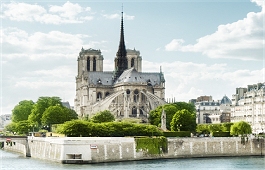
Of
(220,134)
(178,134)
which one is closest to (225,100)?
(220,134)

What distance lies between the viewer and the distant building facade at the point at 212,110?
438 ft

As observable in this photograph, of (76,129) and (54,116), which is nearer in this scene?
(76,129)

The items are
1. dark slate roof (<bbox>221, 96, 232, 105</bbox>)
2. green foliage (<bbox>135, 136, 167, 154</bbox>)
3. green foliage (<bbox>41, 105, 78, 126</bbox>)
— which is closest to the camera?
green foliage (<bbox>135, 136, 167, 154</bbox>)

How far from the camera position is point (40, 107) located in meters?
106

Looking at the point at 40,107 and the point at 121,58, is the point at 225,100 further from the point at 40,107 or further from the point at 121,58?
the point at 40,107

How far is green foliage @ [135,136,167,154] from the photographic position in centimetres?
6902

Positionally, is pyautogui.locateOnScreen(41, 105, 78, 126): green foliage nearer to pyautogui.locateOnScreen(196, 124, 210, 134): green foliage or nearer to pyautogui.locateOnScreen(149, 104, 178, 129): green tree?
pyautogui.locateOnScreen(149, 104, 178, 129): green tree

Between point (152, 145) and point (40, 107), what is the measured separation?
38.7m

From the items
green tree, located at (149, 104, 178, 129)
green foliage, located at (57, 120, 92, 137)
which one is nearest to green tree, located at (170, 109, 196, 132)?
green tree, located at (149, 104, 178, 129)

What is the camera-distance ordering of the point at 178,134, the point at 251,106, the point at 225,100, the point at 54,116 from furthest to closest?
the point at 225,100, the point at 251,106, the point at 54,116, the point at 178,134

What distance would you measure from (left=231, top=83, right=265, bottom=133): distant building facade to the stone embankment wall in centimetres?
2462

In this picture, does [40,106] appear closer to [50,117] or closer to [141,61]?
[50,117]

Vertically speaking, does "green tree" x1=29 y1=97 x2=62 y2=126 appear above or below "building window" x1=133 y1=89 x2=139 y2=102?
below

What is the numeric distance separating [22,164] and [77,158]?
198 inches
